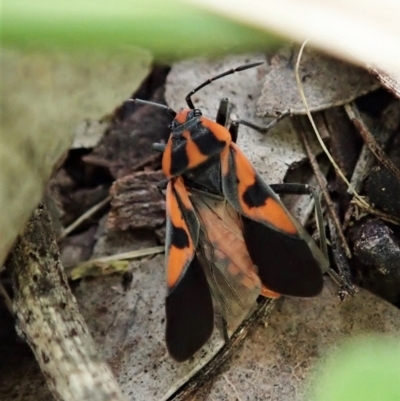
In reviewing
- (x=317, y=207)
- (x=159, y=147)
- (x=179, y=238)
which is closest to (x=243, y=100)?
(x=159, y=147)

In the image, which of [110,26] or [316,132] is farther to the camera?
[316,132]

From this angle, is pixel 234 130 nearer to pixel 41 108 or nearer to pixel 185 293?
pixel 185 293

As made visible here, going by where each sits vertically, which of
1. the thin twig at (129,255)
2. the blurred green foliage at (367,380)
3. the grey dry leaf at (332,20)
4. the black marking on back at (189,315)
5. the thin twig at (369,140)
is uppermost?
the grey dry leaf at (332,20)

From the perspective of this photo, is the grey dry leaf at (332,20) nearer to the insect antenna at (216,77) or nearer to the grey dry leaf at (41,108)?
the grey dry leaf at (41,108)

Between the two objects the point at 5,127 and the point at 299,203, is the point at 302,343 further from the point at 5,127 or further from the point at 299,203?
the point at 5,127

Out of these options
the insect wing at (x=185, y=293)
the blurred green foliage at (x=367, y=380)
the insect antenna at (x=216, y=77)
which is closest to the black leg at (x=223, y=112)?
the insect antenna at (x=216, y=77)

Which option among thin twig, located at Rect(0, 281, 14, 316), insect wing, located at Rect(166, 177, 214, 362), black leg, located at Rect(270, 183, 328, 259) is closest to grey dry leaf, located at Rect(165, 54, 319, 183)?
black leg, located at Rect(270, 183, 328, 259)

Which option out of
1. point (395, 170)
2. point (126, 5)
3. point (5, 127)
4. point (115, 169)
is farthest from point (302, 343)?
point (126, 5)

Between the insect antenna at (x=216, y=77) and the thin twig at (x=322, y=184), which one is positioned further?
the insect antenna at (x=216, y=77)
